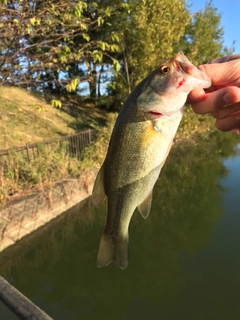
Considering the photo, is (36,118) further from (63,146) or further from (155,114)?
(155,114)

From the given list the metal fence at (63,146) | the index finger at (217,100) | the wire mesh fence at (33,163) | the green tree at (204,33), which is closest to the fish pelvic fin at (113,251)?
the index finger at (217,100)

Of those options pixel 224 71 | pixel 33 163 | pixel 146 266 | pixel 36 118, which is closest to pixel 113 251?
pixel 224 71

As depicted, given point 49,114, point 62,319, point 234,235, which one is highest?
point 49,114

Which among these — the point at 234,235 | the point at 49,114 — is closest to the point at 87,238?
the point at 234,235

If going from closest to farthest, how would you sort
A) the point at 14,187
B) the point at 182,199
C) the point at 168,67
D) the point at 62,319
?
the point at 168,67
the point at 62,319
the point at 14,187
the point at 182,199

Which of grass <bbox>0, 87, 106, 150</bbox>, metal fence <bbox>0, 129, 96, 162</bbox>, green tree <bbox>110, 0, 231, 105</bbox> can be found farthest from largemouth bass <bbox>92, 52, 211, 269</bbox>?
green tree <bbox>110, 0, 231, 105</bbox>

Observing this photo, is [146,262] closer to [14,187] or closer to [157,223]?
[157,223]

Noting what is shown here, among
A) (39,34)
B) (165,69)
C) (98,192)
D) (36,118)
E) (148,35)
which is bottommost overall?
(36,118)
